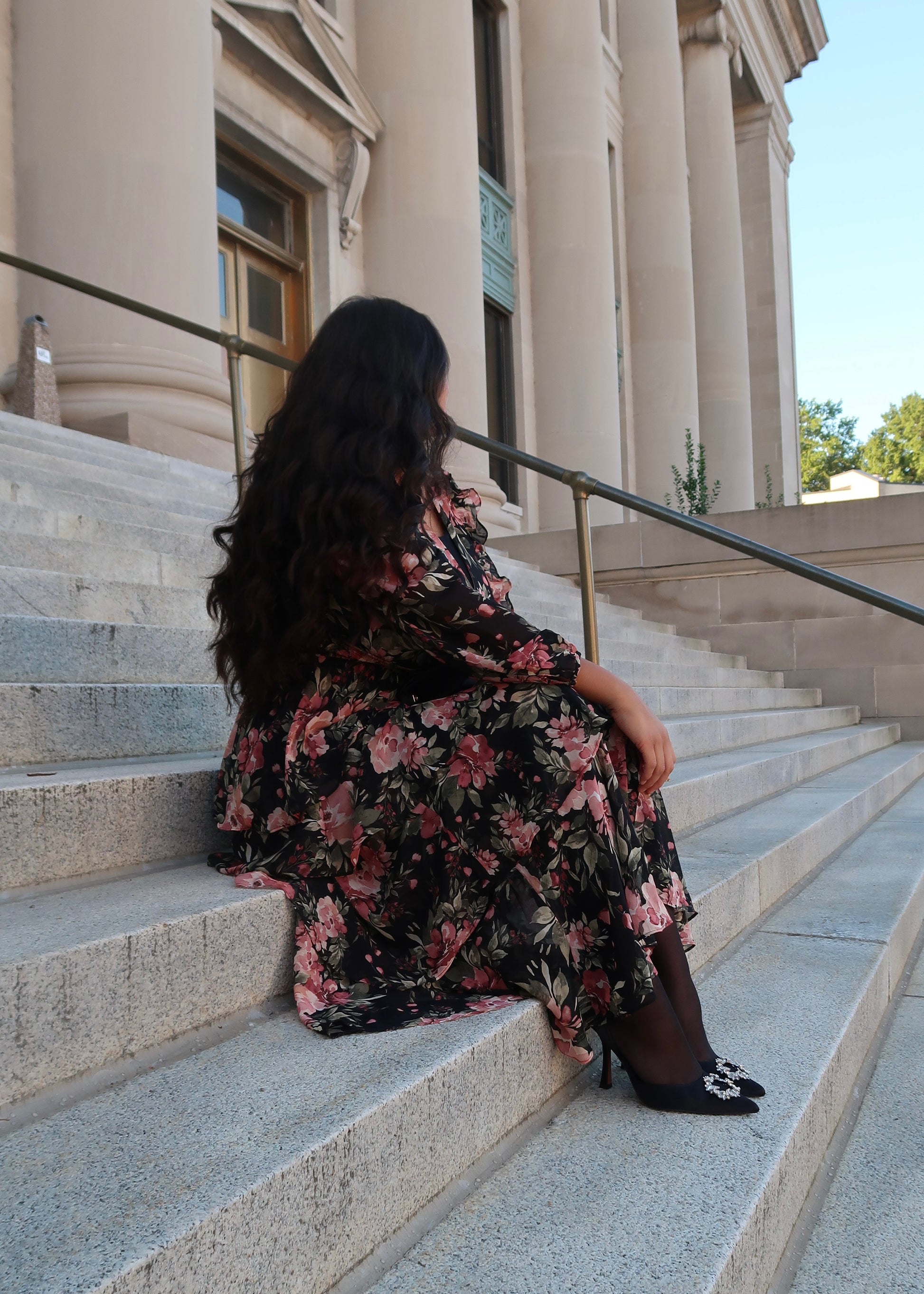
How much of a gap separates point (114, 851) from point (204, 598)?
172 centimetres

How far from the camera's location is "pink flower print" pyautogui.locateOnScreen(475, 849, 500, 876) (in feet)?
6.39

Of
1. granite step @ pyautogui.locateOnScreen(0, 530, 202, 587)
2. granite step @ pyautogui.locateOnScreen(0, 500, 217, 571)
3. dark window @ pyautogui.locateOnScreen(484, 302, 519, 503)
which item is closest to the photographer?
granite step @ pyautogui.locateOnScreen(0, 530, 202, 587)

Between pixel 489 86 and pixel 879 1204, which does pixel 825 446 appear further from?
pixel 879 1204

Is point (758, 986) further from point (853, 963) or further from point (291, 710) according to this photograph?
point (291, 710)

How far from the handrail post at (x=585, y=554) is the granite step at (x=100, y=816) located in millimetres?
1731

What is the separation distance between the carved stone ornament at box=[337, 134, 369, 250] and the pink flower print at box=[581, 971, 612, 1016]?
10.3 m

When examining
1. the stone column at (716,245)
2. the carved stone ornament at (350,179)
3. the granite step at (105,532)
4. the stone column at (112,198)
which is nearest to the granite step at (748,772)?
the granite step at (105,532)

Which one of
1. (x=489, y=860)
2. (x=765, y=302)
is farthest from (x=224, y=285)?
(x=765, y=302)

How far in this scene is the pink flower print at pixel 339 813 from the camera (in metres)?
2.03

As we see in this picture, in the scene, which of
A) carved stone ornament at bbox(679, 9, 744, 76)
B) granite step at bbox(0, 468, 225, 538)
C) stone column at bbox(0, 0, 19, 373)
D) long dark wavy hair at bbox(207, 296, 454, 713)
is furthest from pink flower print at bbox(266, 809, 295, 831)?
carved stone ornament at bbox(679, 9, 744, 76)

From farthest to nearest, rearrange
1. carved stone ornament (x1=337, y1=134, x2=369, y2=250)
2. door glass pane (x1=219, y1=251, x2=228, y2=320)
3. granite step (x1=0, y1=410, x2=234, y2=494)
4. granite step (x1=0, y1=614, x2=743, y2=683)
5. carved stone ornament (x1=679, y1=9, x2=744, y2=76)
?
1. carved stone ornament (x1=679, y1=9, x2=744, y2=76)
2. carved stone ornament (x1=337, y1=134, x2=369, y2=250)
3. door glass pane (x1=219, y1=251, x2=228, y2=320)
4. granite step (x1=0, y1=410, x2=234, y2=494)
5. granite step (x1=0, y1=614, x2=743, y2=683)

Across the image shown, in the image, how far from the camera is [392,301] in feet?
7.26

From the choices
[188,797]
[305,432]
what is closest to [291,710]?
[188,797]

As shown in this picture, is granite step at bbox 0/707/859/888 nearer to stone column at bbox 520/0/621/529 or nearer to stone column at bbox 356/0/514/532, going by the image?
stone column at bbox 356/0/514/532
